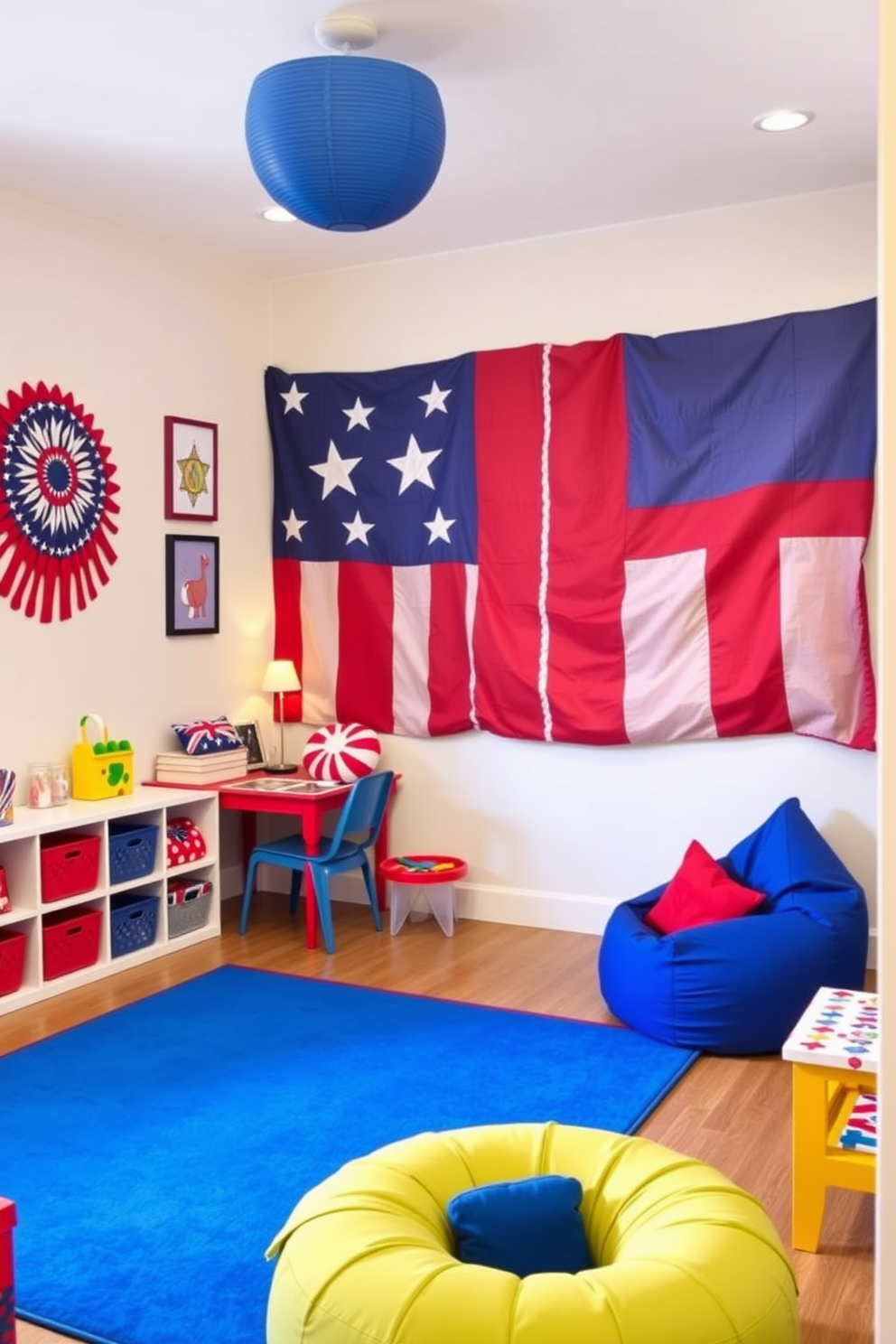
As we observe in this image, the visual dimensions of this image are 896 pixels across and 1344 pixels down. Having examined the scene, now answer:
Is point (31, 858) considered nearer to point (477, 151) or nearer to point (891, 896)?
point (477, 151)

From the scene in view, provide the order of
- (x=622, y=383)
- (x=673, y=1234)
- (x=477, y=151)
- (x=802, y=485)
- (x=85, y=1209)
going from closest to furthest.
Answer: (x=673, y=1234) < (x=85, y=1209) < (x=477, y=151) < (x=802, y=485) < (x=622, y=383)

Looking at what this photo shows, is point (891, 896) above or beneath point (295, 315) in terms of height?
beneath

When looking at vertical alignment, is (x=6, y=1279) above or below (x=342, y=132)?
below

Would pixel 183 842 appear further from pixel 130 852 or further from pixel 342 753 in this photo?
pixel 342 753

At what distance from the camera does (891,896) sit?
1.69 m

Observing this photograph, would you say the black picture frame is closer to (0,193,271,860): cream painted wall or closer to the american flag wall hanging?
(0,193,271,860): cream painted wall

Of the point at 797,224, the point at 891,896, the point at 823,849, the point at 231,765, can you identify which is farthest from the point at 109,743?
the point at 891,896

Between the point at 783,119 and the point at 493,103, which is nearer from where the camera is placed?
the point at 493,103

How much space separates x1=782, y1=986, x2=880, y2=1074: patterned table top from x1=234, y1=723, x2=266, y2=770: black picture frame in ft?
10.2

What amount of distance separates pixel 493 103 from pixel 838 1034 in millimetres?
2674

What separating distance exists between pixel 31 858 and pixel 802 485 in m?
2.91

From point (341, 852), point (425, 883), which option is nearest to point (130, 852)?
point (341, 852)

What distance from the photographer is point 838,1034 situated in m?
2.78

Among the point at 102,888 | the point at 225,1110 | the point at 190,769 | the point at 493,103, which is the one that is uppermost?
the point at 493,103
